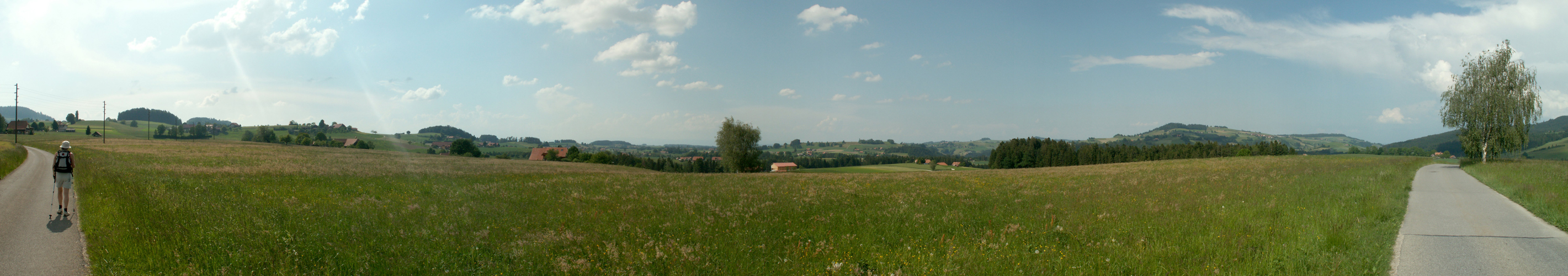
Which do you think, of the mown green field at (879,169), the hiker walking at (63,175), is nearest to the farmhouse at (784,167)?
the mown green field at (879,169)

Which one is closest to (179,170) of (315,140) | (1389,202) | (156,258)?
(156,258)

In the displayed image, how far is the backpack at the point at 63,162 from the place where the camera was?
40.3 ft

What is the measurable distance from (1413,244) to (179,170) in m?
36.6

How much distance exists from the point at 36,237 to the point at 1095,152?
102785 mm

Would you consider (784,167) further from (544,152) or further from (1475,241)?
(1475,241)

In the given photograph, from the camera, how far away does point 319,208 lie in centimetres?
1155

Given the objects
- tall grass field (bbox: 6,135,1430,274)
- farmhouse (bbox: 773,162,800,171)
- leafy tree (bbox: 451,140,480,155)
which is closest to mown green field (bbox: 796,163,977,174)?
farmhouse (bbox: 773,162,800,171)

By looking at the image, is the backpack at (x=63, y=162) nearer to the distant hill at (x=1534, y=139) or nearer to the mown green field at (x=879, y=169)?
the mown green field at (x=879, y=169)

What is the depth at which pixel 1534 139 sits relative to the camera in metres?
97.6

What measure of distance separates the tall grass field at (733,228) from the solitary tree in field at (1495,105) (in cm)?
2875

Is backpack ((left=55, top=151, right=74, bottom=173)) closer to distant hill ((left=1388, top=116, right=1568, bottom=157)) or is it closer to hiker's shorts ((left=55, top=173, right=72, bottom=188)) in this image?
hiker's shorts ((left=55, top=173, right=72, bottom=188))

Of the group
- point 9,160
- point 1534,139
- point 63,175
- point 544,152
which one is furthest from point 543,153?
point 1534,139

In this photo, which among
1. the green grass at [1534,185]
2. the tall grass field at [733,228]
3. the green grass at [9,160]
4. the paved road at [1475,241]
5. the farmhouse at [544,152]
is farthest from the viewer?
the farmhouse at [544,152]

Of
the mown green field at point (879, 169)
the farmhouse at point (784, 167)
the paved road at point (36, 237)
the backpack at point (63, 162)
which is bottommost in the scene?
the mown green field at point (879, 169)
